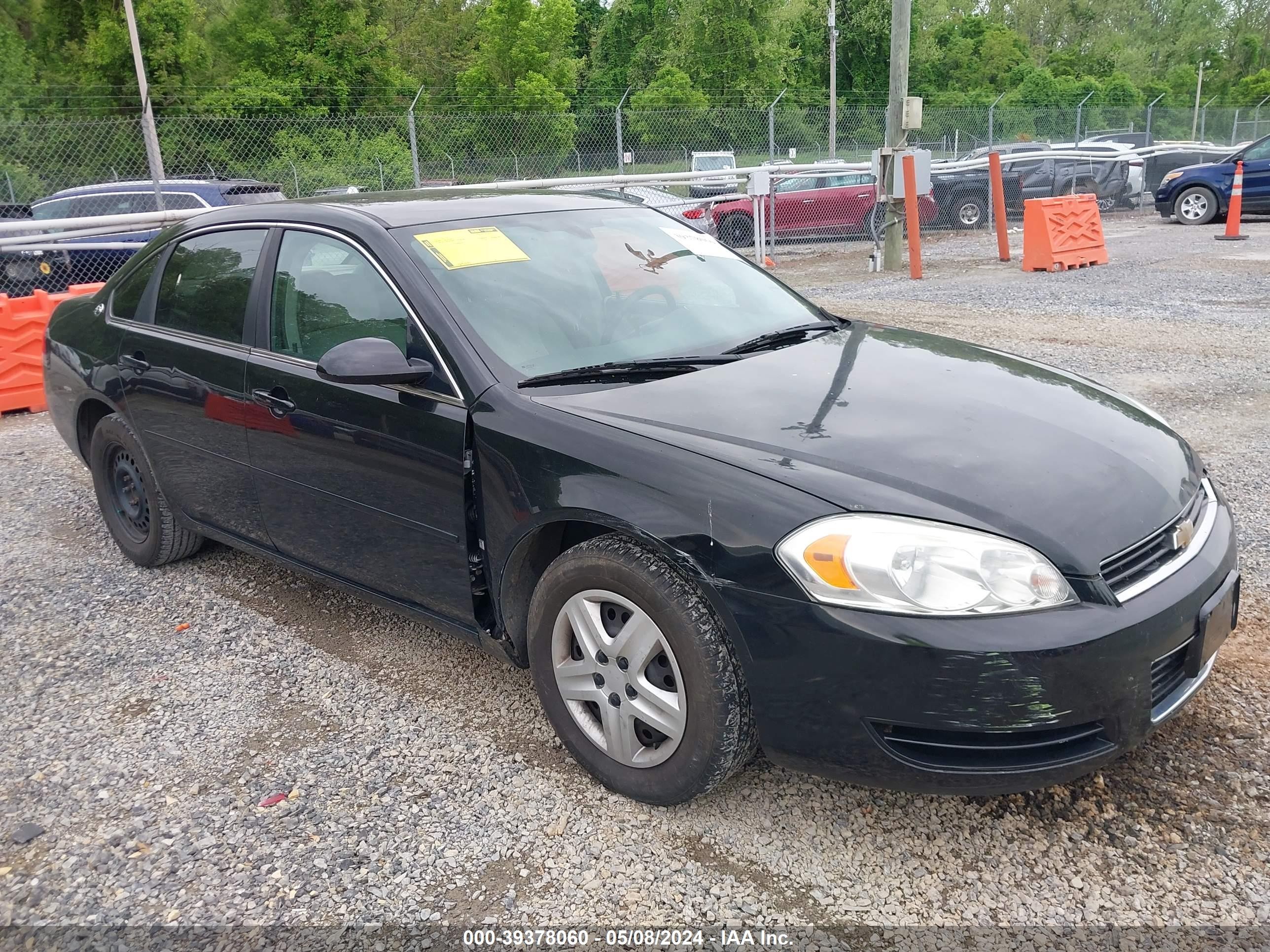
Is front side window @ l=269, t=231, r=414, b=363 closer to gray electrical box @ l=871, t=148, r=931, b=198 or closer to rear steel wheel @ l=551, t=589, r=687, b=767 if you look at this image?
rear steel wheel @ l=551, t=589, r=687, b=767

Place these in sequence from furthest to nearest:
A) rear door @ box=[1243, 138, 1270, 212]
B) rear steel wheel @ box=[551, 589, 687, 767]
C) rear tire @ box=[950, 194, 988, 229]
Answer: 1. rear tire @ box=[950, 194, 988, 229]
2. rear door @ box=[1243, 138, 1270, 212]
3. rear steel wheel @ box=[551, 589, 687, 767]

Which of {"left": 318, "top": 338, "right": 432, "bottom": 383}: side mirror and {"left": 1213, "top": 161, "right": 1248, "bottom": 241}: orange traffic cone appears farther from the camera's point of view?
{"left": 1213, "top": 161, "right": 1248, "bottom": 241}: orange traffic cone

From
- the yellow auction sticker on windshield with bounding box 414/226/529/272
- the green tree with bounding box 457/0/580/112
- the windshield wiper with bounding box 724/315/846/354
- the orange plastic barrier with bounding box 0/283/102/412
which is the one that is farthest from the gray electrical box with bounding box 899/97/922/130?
the green tree with bounding box 457/0/580/112

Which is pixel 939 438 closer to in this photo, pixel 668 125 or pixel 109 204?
pixel 109 204

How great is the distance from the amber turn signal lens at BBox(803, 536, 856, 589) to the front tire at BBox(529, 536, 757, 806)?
0.30m

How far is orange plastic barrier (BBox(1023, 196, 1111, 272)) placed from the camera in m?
13.2

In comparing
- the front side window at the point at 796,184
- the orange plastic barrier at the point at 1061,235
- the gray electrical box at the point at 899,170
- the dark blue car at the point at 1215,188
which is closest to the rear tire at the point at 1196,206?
the dark blue car at the point at 1215,188

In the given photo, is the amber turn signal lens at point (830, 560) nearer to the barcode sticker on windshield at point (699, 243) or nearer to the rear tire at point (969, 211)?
the barcode sticker on windshield at point (699, 243)

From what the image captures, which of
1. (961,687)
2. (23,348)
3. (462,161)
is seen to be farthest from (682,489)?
(462,161)

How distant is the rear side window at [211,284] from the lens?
12.5ft

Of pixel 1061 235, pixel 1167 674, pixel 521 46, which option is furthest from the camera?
pixel 521 46

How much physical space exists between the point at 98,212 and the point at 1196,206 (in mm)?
18572

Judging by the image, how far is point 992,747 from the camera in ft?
7.50

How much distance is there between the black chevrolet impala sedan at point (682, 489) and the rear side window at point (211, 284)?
18mm
